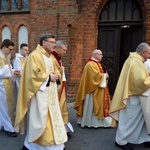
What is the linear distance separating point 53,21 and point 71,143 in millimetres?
5285

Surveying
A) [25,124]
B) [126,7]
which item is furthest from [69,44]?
[25,124]

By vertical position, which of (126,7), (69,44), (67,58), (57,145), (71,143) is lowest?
(71,143)

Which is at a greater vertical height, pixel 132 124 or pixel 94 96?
pixel 94 96

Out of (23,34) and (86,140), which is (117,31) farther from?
(86,140)

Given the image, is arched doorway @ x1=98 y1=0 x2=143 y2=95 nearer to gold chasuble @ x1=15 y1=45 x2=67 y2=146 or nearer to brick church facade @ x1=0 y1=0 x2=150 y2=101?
brick church facade @ x1=0 y1=0 x2=150 y2=101

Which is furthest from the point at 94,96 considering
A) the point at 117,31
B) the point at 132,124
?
the point at 117,31

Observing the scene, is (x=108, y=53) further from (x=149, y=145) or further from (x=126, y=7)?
(x=149, y=145)

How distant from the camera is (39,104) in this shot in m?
3.49

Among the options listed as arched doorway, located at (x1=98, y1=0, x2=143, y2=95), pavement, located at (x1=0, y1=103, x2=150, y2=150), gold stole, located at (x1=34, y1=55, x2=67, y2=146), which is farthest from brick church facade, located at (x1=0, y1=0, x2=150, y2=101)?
gold stole, located at (x1=34, y1=55, x2=67, y2=146)

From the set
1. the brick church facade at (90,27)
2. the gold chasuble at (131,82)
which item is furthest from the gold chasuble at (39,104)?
the brick church facade at (90,27)

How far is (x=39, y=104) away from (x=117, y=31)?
17.9 feet

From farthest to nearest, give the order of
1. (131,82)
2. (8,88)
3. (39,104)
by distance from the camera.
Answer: (8,88)
(131,82)
(39,104)

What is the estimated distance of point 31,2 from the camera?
9.19 m

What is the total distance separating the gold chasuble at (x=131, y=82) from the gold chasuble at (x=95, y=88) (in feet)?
3.95
